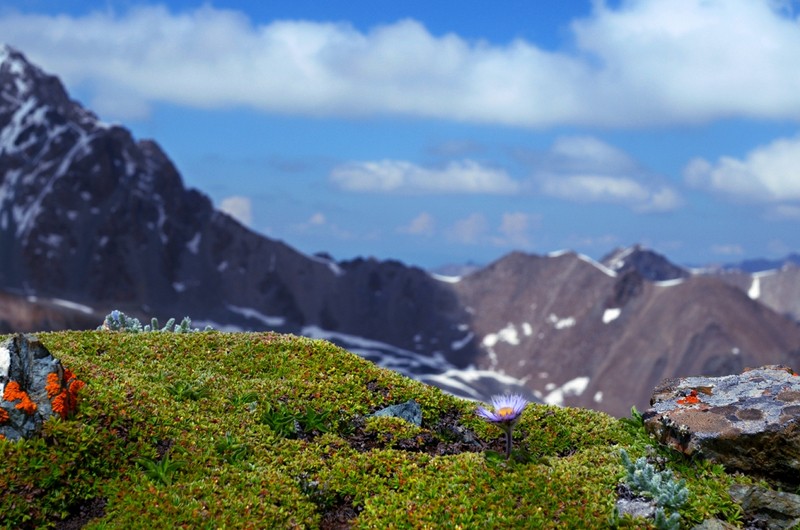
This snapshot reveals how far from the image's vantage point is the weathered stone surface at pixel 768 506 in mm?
12656

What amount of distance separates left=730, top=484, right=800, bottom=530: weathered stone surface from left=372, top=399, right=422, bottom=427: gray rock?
6.06 meters

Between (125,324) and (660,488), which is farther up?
(125,324)

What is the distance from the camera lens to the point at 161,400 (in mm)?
14516

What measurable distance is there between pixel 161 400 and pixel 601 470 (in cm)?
819

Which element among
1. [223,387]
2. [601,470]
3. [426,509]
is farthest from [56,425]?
[601,470]

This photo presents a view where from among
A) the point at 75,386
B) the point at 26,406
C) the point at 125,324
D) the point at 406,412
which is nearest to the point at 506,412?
the point at 406,412

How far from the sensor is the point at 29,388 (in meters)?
12.9

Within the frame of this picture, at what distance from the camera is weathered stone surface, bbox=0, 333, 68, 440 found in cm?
1255

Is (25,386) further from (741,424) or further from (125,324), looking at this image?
(741,424)

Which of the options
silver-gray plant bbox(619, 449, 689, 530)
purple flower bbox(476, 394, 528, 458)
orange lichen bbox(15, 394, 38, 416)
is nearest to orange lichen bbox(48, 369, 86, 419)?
orange lichen bbox(15, 394, 38, 416)

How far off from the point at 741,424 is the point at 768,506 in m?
1.59

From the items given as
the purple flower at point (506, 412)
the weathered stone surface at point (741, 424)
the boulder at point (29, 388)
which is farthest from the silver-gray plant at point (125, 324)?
the weathered stone surface at point (741, 424)

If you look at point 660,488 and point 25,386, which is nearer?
point 660,488

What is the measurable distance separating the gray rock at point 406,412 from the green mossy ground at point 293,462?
8.8 inches
